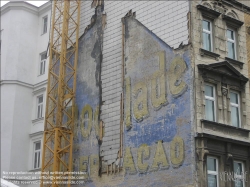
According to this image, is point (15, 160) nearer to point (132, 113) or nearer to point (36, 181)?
point (36, 181)

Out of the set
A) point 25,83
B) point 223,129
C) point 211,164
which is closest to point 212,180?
point 211,164

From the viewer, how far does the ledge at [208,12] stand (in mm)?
22112

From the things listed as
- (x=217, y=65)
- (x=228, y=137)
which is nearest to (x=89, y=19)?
(x=217, y=65)

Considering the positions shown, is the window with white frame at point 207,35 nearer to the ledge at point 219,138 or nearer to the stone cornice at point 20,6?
the ledge at point 219,138

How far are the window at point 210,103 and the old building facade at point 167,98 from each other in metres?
0.05

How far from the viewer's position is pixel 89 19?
89.7 feet

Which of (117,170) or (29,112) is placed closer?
(117,170)

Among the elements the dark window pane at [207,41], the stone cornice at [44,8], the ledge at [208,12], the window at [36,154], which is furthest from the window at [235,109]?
the stone cornice at [44,8]

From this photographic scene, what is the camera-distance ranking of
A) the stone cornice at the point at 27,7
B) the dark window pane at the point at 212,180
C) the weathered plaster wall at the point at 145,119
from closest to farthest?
the dark window pane at the point at 212,180, the weathered plaster wall at the point at 145,119, the stone cornice at the point at 27,7

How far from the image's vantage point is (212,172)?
2038 centimetres

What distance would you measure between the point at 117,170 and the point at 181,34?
290 inches

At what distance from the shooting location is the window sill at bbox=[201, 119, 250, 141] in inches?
806

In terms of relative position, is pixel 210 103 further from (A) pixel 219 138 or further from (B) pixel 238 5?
(B) pixel 238 5

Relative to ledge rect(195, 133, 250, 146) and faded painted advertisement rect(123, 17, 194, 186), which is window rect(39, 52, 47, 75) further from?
ledge rect(195, 133, 250, 146)
